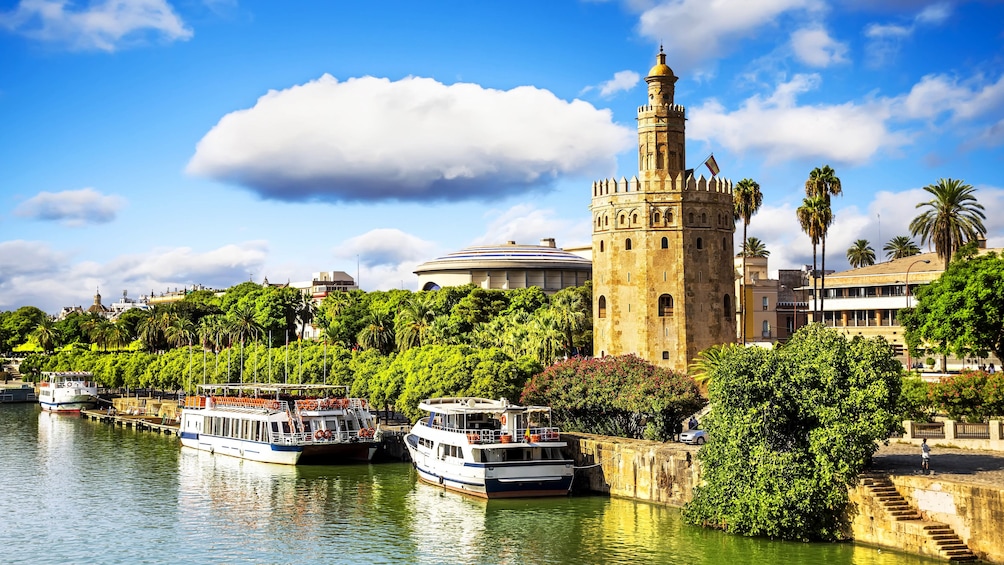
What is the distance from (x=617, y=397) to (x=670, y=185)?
22636 mm

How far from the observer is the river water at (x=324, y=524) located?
36.9 meters

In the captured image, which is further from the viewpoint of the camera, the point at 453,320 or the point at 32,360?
the point at 32,360

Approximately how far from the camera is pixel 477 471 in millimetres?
46312

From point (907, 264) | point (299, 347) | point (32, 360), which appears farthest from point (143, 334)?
point (907, 264)

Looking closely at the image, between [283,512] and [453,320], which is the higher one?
[453,320]

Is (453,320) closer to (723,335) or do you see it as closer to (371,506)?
(723,335)

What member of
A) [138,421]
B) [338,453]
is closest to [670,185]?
[338,453]

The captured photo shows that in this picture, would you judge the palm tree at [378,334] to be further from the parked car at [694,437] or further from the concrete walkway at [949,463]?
the concrete walkway at [949,463]

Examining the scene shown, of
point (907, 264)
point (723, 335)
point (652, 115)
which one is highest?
point (652, 115)

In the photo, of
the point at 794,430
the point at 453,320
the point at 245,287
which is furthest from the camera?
the point at 245,287

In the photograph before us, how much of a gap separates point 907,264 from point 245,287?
93.4 meters

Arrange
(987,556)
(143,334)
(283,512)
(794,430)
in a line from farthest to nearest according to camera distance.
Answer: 1. (143,334)
2. (283,512)
3. (794,430)
4. (987,556)

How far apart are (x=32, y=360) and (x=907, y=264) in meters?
107

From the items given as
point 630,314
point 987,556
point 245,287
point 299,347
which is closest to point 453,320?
point 299,347
